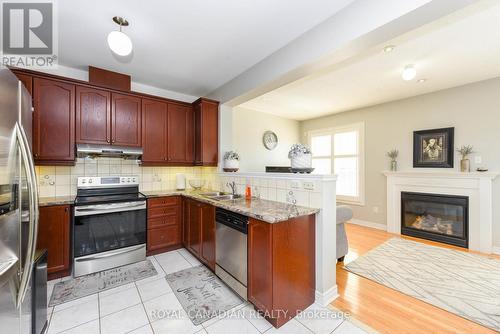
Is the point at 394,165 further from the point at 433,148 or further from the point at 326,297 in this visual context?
the point at 326,297

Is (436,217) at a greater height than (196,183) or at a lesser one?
lesser

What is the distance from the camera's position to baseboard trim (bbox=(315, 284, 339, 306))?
76.0 inches

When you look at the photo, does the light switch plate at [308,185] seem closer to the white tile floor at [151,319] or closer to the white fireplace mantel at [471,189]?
the white tile floor at [151,319]

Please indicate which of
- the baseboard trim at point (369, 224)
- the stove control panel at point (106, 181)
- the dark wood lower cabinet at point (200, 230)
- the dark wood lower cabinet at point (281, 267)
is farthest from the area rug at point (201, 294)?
the baseboard trim at point (369, 224)

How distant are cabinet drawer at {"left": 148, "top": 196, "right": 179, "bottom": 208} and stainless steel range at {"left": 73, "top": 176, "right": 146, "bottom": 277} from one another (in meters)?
0.12

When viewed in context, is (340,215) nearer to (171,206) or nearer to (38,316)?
(171,206)

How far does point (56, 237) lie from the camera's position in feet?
7.57

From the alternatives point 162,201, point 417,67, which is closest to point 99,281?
point 162,201

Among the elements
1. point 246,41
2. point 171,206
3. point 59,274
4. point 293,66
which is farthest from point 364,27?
point 59,274

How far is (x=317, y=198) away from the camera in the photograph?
1972mm

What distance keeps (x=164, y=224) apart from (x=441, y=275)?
359cm

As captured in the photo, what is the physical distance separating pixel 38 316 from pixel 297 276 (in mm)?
1976

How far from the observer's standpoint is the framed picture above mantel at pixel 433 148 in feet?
11.7

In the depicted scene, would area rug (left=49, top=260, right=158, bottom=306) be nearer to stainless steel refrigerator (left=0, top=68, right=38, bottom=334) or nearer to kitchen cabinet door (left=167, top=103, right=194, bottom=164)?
stainless steel refrigerator (left=0, top=68, right=38, bottom=334)
